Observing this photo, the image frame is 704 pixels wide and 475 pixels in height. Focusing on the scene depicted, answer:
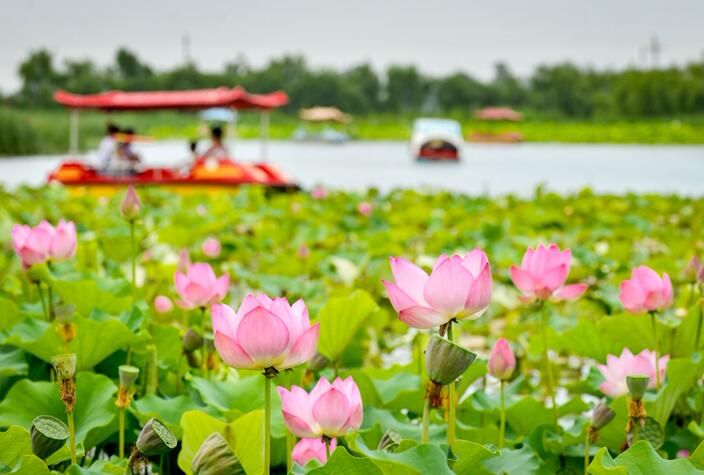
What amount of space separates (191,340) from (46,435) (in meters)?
0.50

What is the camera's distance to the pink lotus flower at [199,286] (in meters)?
1.18

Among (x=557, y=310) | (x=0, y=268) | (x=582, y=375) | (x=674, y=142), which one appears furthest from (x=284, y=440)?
(x=674, y=142)

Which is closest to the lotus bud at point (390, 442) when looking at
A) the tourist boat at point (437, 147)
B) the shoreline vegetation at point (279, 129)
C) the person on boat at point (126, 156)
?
the person on boat at point (126, 156)

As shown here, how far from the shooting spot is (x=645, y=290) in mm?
1169

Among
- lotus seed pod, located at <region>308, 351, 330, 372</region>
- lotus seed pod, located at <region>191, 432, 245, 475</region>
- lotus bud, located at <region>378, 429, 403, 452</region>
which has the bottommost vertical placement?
lotus seed pod, located at <region>308, 351, 330, 372</region>

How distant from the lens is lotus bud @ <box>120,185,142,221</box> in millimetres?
1368

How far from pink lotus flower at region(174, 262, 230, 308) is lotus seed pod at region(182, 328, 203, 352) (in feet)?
0.10

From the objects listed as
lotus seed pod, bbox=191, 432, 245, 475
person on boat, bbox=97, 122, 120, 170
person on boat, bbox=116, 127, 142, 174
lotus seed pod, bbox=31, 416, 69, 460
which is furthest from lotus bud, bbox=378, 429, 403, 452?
person on boat, bbox=97, 122, 120, 170

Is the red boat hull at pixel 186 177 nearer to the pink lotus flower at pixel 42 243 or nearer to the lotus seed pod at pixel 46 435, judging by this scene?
the pink lotus flower at pixel 42 243

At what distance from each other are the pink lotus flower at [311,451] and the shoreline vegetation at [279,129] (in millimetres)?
12945

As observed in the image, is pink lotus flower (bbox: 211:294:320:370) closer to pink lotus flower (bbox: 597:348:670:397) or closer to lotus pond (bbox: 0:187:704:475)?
lotus pond (bbox: 0:187:704:475)

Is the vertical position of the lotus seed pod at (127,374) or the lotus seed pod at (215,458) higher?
the lotus seed pod at (215,458)

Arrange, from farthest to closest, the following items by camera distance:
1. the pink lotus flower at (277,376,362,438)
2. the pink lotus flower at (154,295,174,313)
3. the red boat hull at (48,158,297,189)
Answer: the red boat hull at (48,158,297,189) → the pink lotus flower at (154,295,174,313) → the pink lotus flower at (277,376,362,438)

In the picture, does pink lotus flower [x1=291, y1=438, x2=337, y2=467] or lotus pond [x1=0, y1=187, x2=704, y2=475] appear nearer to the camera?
lotus pond [x1=0, y1=187, x2=704, y2=475]
